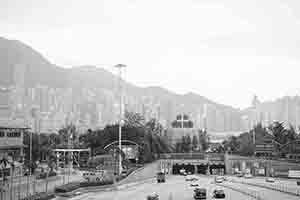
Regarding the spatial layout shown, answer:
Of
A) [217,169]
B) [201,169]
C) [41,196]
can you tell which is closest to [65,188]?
[41,196]

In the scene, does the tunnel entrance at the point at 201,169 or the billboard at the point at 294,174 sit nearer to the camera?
the billboard at the point at 294,174

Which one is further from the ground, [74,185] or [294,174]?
[74,185]

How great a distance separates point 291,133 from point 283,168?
4199 centimetres

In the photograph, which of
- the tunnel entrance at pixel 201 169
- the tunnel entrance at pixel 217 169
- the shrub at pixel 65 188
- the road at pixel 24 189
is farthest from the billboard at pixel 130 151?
the shrub at pixel 65 188

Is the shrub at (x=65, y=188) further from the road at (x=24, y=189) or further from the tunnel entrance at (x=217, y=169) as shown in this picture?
the tunnel entrance at (x=217, y=169)

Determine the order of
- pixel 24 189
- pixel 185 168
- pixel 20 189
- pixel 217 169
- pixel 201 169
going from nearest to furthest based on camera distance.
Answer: pixel 20 189 → pixel 24 189 → pixel 217 169 → pixel 185 168 → pixel 201 169

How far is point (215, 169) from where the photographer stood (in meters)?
139

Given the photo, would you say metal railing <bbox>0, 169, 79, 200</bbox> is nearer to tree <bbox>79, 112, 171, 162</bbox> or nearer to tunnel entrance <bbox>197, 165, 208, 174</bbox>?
tree <bbox>79, 112, 171, 162</bbox>

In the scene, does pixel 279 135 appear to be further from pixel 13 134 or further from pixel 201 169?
pixel 13 134

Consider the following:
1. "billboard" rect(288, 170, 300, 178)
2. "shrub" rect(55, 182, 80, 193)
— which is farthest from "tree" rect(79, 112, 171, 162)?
"shrub" rect(55, 182, 80, 193)

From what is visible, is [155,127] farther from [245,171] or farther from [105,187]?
[105,187]

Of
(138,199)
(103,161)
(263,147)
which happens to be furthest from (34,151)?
(263,147)

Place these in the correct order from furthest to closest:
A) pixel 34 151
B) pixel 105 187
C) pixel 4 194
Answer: pixel 34 151 → pixel 105 187 → pixel 4 194

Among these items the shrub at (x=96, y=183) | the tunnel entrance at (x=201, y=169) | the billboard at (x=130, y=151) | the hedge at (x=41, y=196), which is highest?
the billboard at (x=130, y=151)
